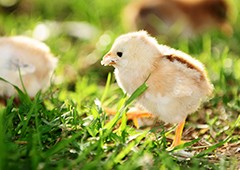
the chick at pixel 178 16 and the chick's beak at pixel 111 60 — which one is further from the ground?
the chick's beak at pixel 111 60

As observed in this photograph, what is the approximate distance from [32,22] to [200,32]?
1.63 m

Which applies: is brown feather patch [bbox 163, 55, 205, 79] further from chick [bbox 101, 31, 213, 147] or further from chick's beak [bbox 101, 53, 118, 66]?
chick's beak [bbox 101, 53, 118, 66]

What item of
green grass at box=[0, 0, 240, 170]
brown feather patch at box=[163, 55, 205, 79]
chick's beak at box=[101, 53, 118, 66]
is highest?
chick's beak at box=[101, 53, 118, 66]

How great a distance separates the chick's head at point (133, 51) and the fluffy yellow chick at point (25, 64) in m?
0.63

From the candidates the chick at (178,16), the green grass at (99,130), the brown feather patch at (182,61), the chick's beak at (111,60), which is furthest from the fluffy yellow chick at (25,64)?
the chick at (178,16)

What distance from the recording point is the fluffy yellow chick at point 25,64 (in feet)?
10.5

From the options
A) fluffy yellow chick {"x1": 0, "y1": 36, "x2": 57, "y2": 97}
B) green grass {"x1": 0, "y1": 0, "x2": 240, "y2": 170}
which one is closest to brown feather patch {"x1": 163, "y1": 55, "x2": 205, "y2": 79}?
green grass {"x1": 0, "y1": 0, "x2": 240, "y2": 170}

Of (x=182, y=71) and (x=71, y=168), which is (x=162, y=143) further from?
(x=71, y=168)

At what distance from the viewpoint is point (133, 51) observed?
8.89ft

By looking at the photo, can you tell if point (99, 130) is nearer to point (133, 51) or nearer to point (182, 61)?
point (133, 51)

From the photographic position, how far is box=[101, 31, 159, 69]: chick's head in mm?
2703

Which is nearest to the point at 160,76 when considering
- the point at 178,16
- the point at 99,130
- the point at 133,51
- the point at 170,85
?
the point at 170,85

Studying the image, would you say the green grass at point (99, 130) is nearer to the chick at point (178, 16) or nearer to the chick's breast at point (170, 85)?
the chick's breast at point (170, 85)

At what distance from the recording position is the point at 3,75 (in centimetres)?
320
